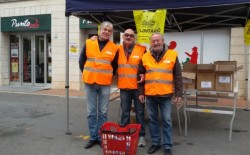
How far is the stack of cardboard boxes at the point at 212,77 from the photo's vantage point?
5406 millimetres

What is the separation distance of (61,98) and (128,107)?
20.1 feet

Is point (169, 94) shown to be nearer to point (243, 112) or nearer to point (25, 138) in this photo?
point (25, 138)

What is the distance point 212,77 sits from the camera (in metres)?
5.50

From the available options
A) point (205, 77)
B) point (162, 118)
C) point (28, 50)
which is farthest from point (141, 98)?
point (28, 50)

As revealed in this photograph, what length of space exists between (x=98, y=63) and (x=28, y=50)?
1053 centimetres

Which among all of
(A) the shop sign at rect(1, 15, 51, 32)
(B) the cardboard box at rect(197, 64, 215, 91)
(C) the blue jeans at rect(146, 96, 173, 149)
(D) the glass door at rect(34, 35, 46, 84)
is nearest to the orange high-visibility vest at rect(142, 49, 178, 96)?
(C) the blue jeans at rect(146, 96, 173, 149)

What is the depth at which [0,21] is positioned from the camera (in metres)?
14.3

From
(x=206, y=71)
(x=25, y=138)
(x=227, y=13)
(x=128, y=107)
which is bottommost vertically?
(x=25, y=138)

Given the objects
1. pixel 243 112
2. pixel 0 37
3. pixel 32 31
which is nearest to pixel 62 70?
pixel 32 31

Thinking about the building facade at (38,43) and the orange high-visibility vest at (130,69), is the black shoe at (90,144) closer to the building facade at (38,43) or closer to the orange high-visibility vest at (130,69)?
the orange high-visibility vest at (130,69)

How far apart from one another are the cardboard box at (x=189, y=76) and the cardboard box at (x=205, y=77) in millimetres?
106

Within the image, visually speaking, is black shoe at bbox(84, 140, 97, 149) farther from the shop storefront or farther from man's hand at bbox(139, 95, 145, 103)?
the shop storefront

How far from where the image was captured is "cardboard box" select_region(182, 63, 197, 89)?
5.46 m

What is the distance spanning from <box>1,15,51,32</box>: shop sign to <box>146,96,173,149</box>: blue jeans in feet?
31.4
